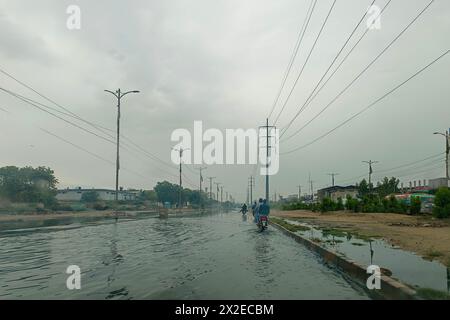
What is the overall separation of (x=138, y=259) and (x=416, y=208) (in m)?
40.9

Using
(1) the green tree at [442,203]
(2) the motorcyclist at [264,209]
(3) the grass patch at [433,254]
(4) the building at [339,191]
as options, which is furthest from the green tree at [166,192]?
(3) the grass patch at [433,254]

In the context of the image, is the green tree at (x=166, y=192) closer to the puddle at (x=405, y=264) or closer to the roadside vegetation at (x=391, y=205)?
the roadside vegetation at (x=391, y=205)

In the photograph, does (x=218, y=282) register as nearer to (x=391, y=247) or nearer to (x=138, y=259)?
(x=138, y=259)

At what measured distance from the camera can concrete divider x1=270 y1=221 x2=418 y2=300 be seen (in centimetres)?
773

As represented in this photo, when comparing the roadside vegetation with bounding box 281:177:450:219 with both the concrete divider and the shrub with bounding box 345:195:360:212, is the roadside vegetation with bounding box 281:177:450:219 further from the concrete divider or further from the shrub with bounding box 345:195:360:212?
the concrete divider

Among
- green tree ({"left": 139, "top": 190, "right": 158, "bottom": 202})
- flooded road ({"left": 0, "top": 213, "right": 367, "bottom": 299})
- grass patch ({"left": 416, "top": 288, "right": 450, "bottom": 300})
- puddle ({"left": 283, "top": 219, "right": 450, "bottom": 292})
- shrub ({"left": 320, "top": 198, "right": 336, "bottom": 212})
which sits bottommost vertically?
flooded road ({"left": 0, "top": 213, "right": 367, "bottom": 299})

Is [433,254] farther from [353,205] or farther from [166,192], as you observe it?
[166,192]

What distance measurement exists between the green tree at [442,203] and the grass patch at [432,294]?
32.0 m

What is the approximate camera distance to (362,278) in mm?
9984

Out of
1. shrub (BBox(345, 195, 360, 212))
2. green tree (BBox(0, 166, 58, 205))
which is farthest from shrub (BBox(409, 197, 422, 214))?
green tree (BBox(0, 166, 58, 205))

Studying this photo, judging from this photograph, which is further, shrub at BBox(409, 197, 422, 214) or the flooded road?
shrub at BBox(409, 197, 422, 214)

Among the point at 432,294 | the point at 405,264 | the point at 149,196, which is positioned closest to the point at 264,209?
the point at 405,264

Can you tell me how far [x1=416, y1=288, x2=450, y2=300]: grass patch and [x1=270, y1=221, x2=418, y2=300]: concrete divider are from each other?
0.46 feet
